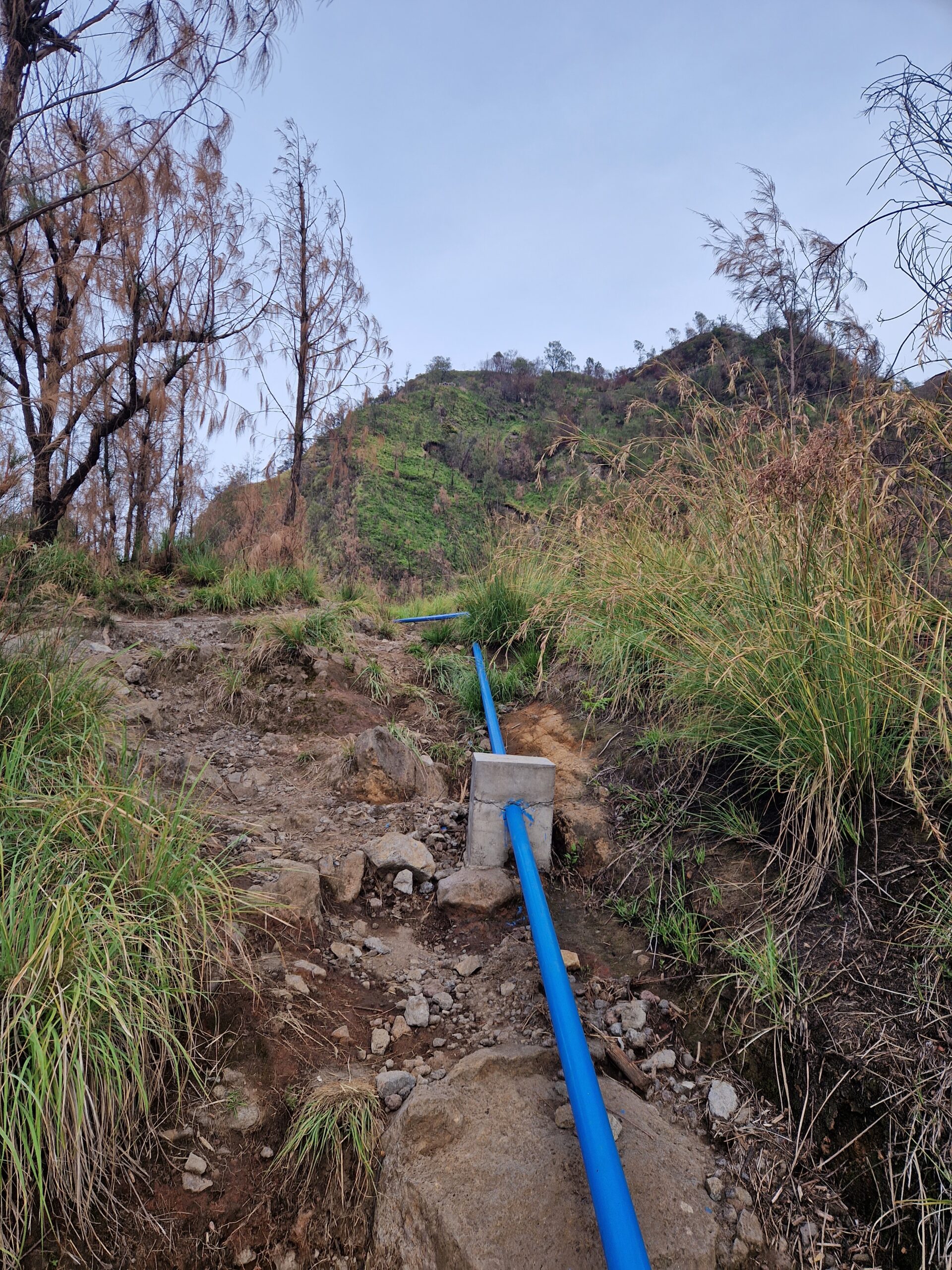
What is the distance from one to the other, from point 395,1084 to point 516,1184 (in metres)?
0.36

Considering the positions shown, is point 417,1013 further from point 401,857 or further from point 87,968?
point 87,968

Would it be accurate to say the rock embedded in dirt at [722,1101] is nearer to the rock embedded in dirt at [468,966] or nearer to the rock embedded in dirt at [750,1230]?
the rock embedded in dirt at [750,1230]

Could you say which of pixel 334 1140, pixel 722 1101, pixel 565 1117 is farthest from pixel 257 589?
pixel 722 1101

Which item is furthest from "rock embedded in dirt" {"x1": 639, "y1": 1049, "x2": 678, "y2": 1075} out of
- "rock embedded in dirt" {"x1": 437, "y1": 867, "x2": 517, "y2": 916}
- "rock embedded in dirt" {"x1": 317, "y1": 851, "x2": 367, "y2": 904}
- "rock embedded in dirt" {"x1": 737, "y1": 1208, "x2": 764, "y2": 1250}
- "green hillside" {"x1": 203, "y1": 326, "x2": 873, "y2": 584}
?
"green hillside" {"x1": 203, "y1": 326, "x2": 873, "y2": 584}

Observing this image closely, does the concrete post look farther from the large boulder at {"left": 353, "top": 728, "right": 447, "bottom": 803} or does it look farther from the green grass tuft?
the green grass tuft

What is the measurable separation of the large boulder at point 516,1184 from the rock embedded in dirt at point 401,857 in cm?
94

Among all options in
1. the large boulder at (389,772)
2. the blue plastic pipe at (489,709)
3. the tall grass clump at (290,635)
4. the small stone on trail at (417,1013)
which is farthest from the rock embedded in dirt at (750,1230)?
the tall grass clump at (290,635)

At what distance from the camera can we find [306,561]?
7082 millimetres

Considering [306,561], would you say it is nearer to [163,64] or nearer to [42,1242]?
[163,64]

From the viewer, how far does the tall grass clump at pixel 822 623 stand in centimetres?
166

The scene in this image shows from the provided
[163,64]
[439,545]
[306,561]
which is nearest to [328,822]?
[163,64]

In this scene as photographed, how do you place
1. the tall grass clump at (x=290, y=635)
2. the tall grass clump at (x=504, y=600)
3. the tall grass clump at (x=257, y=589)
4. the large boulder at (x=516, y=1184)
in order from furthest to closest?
the tall grass clump at (x=257, y=589), the tall grass clump at (x=504, y=600), the tall grass clump at (x=290, y=635), the large boulder at (x=516, y=1184)

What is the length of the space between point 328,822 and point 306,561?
470cm

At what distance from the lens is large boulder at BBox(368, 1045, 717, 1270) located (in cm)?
114
